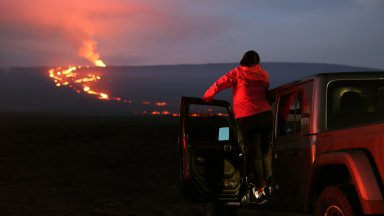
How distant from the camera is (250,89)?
6.25 m

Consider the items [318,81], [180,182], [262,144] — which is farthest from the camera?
[180,182]

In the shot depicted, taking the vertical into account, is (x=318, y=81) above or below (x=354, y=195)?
above

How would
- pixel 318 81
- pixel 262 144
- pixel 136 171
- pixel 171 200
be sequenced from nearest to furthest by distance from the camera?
1. pixel 318 81
2. pixel 262 144
3. pixel 171 200
4. pixel 136 171

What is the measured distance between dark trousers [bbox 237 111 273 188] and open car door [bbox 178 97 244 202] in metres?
0.64

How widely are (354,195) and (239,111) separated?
2479 millimetres

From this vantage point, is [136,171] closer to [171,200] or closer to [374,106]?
[171,200]

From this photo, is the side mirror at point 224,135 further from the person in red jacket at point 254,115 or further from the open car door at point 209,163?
the person in red jacket at point 254,115

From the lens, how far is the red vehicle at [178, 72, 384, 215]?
3.84 meters

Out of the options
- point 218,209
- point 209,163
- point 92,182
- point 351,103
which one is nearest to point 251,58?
point 351,103

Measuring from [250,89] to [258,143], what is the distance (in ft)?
2.03

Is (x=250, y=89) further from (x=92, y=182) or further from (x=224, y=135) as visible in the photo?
(x=92, y=182)

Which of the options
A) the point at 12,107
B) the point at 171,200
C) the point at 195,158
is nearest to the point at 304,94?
the point at 195,158

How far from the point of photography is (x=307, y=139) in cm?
488

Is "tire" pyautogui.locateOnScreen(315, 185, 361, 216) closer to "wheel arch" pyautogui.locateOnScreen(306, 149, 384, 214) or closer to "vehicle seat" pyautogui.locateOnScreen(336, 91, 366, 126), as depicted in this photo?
"wheel arch" pyautogui.locateOnScreen(306, 149, 384, 214)
